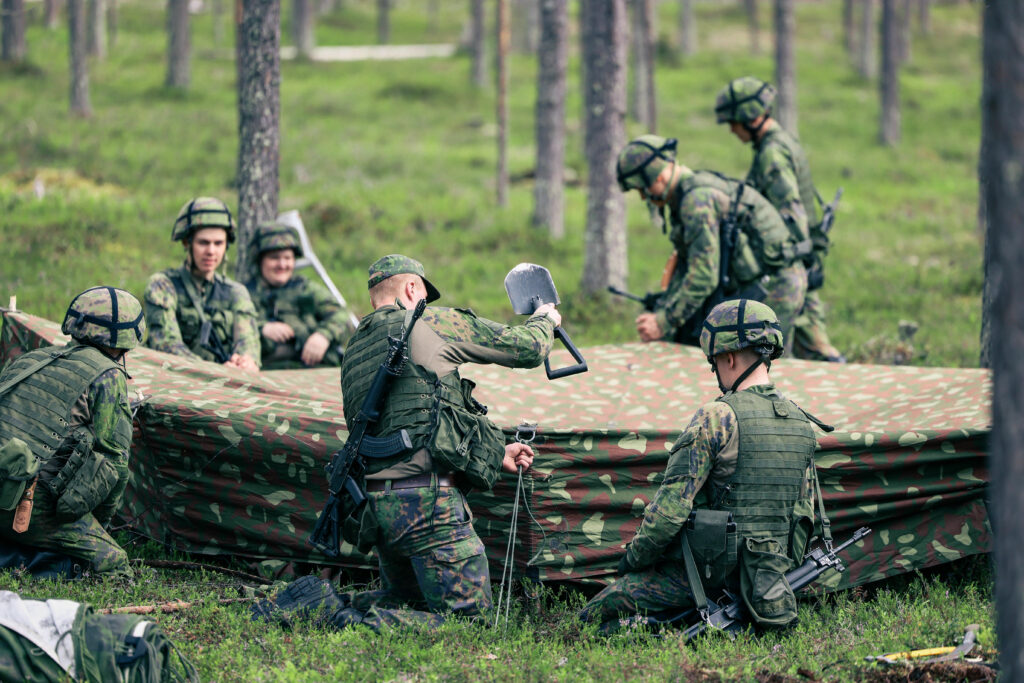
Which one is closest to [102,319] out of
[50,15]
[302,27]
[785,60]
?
[785,60]

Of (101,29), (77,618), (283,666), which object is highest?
(101,29)

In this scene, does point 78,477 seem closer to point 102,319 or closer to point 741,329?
point 102,319

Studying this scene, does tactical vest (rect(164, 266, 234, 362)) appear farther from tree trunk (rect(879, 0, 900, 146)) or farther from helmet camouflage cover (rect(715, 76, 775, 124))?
tree trunk (rect(879, 0, 900, 146))

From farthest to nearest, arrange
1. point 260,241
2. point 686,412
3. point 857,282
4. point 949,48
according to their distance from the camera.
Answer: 1. point 949,48
2. point 857,282
3. point 260,241
4. point 686,412

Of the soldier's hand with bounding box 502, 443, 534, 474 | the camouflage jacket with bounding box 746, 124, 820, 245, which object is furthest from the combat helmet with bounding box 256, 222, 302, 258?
the soldier's hand with bounding box 502, 443, 534, 474

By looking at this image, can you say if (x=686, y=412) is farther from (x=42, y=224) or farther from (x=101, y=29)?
(x=101, y=29)

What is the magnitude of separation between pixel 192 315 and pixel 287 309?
1155mm

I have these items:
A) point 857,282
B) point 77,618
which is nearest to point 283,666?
point 77,618

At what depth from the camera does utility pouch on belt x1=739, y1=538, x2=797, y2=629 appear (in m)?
4.87

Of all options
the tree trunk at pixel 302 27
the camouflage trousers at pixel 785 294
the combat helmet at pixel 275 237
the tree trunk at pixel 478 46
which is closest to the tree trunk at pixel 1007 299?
the camouflage trousers at pixel 785 294

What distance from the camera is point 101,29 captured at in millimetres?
30219

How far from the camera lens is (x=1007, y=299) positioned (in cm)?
291

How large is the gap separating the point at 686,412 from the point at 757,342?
1649 millimetres

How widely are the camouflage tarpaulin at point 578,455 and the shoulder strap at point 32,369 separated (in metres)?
0.84
